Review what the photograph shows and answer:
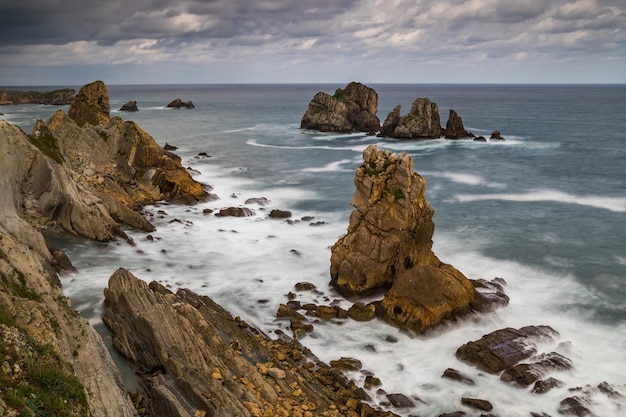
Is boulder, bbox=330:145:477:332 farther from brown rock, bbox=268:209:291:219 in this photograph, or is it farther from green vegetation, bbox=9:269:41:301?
green vegetation, bbox=9:269:41:301

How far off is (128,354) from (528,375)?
1685cm

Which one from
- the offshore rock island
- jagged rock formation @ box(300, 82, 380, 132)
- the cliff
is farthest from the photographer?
jagged rock formation @ box(300, 82, 380, 132)

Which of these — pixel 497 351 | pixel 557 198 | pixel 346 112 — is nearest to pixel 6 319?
pixel 497 351

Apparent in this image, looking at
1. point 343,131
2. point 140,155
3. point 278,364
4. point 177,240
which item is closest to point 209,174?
point 140,155

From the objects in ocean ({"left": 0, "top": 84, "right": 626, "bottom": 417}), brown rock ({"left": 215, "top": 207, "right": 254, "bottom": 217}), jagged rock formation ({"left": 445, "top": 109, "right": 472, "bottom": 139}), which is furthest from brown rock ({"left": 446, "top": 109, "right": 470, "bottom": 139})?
brown rock ({"left": 215, "top": 207, "right": 254, "bottom": 217})

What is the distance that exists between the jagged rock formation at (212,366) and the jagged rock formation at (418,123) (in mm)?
Result: 87204

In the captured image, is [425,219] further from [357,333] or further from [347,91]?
[347,91]

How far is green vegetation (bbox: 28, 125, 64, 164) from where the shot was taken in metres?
38.5

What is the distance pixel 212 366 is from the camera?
18969mm

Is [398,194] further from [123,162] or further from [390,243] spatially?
[123,162]

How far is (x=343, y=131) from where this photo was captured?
117 m

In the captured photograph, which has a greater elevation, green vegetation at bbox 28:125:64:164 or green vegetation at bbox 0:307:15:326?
green vegetation at bbox 28:125:64:164

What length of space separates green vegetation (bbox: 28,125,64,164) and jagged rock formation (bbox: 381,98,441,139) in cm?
7474

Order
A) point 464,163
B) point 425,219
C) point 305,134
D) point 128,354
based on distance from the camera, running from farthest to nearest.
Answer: point 305,134 < point 464,163 < point 425,219 < point 128,354
